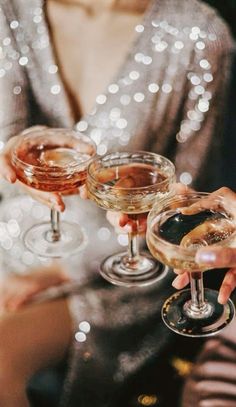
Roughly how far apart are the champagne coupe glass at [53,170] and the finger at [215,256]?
1.08ft

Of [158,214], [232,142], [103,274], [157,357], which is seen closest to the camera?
[157,357]

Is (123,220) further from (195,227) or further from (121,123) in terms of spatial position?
(121,123)

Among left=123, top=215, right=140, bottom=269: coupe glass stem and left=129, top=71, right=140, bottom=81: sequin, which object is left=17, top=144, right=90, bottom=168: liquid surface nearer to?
left=123, top=215, right=140, bottom=269: coupe glass stem

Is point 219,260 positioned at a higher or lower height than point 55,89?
higher

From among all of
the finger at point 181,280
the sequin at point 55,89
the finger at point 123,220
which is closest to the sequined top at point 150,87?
the sequin at point 55,89

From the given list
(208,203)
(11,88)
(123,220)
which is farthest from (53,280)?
(11,88)

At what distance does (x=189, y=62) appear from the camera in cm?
161

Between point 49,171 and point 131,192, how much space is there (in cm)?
14

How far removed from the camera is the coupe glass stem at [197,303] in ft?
3.21

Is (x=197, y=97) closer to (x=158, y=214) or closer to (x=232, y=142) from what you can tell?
(x=232, y=142)

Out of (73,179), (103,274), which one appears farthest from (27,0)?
(103,274)

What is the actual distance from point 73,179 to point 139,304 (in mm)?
241

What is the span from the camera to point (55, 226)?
126 centimetres

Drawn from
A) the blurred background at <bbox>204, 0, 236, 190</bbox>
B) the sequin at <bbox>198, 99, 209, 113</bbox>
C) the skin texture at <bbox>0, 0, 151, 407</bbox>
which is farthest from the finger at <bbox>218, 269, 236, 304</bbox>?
the sequin at <bbox>198, 99, 209, 113</bbox>
